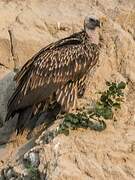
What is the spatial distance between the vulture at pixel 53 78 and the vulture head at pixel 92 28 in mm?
93

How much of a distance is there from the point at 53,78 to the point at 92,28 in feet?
2.83

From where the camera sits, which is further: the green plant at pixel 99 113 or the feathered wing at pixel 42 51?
the feathered wing at pixel 42 51

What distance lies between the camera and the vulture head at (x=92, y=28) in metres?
11.3

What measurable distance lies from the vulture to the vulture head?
0.30ft

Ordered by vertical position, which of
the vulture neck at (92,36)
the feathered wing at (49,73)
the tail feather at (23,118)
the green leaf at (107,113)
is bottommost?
the tail feather at (23,118)

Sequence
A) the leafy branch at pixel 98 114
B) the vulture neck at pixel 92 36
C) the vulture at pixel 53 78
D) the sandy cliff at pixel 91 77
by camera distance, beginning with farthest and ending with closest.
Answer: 1. the vulture neck at pixel 92 36
2. the vulture at pixel 53 78
3. the leafy branch at pixel 98 114
4. the sandy cliff at pixel 91 77

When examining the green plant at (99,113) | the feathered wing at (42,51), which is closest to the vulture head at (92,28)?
the feathered wing at (42,51)

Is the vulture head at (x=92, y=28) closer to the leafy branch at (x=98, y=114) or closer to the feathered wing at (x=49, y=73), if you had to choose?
the feathered wing at (x=49, y=73)

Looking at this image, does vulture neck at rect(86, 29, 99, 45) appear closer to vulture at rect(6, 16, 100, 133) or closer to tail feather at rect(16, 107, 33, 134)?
vulture at rect(6, 16, 100, 133)

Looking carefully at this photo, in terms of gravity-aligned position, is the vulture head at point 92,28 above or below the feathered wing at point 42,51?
above

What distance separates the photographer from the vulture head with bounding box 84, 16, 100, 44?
11.3 meters

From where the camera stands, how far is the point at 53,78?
36.3ft

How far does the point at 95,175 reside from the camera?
9.33 meters

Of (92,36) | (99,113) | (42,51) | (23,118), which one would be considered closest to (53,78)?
(42,51)
